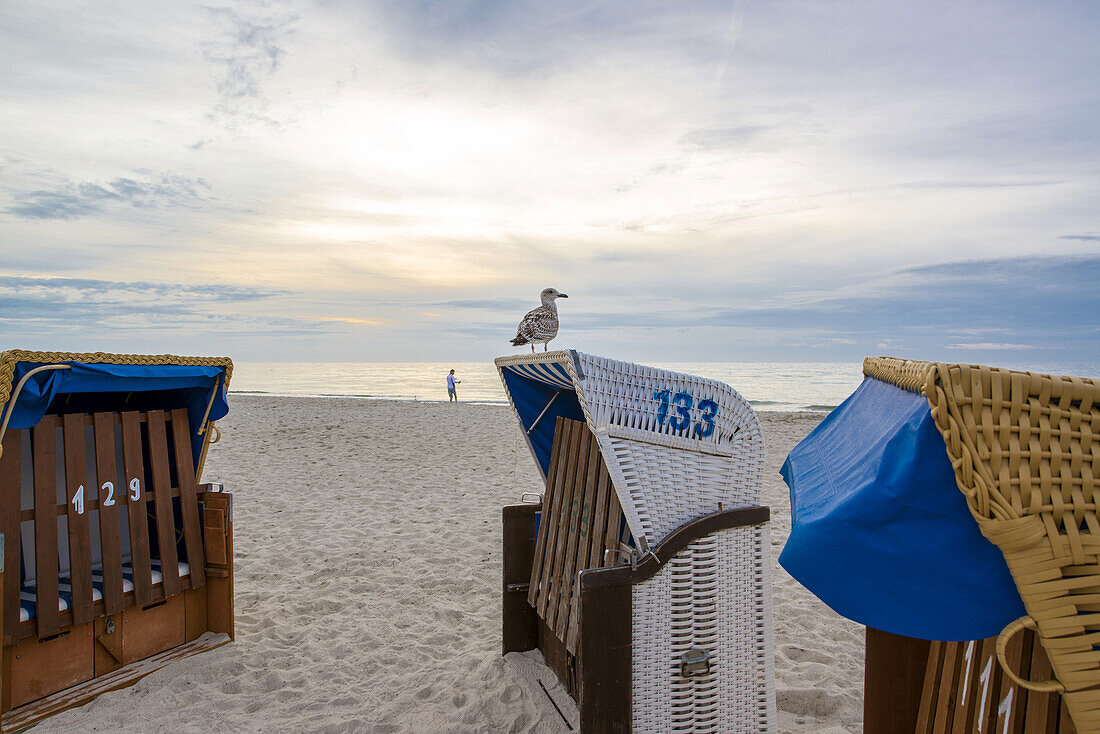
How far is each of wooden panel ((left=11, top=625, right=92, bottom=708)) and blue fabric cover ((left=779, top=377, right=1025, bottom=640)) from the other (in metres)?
4.22

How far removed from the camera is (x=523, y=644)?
416 centimetres

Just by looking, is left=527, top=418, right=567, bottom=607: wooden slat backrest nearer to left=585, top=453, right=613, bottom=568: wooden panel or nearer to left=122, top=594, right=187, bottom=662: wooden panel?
left=585, top=453, right=613, bottom=568: wooden panel

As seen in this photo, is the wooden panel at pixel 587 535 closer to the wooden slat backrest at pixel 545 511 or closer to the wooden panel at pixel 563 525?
the wooden panel at pixel 563 525

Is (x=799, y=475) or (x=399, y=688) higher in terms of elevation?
(x=799, y=475)

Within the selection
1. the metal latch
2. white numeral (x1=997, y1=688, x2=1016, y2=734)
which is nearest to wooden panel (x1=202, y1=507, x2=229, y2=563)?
the metal latch

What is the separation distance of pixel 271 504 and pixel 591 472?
21.3 ft

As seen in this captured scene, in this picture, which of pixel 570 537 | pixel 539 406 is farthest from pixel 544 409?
pixel 570 537

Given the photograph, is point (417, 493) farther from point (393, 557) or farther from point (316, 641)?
point (316, 641)

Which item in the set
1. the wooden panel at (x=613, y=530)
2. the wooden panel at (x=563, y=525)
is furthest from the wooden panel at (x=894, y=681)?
the wooden panel at (x=563, y=525)

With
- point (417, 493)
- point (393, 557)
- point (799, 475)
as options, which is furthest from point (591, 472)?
point (417, 493)

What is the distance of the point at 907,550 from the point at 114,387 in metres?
4.25

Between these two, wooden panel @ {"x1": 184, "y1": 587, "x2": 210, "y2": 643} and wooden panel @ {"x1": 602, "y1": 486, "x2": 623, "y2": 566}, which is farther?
wooden panel @ {"x1": 184, "y1": 587, "x2": 210, "y2": 643}

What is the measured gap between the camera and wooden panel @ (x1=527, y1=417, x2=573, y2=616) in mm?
3676

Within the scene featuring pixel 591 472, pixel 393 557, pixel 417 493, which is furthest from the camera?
pixel 417 493
